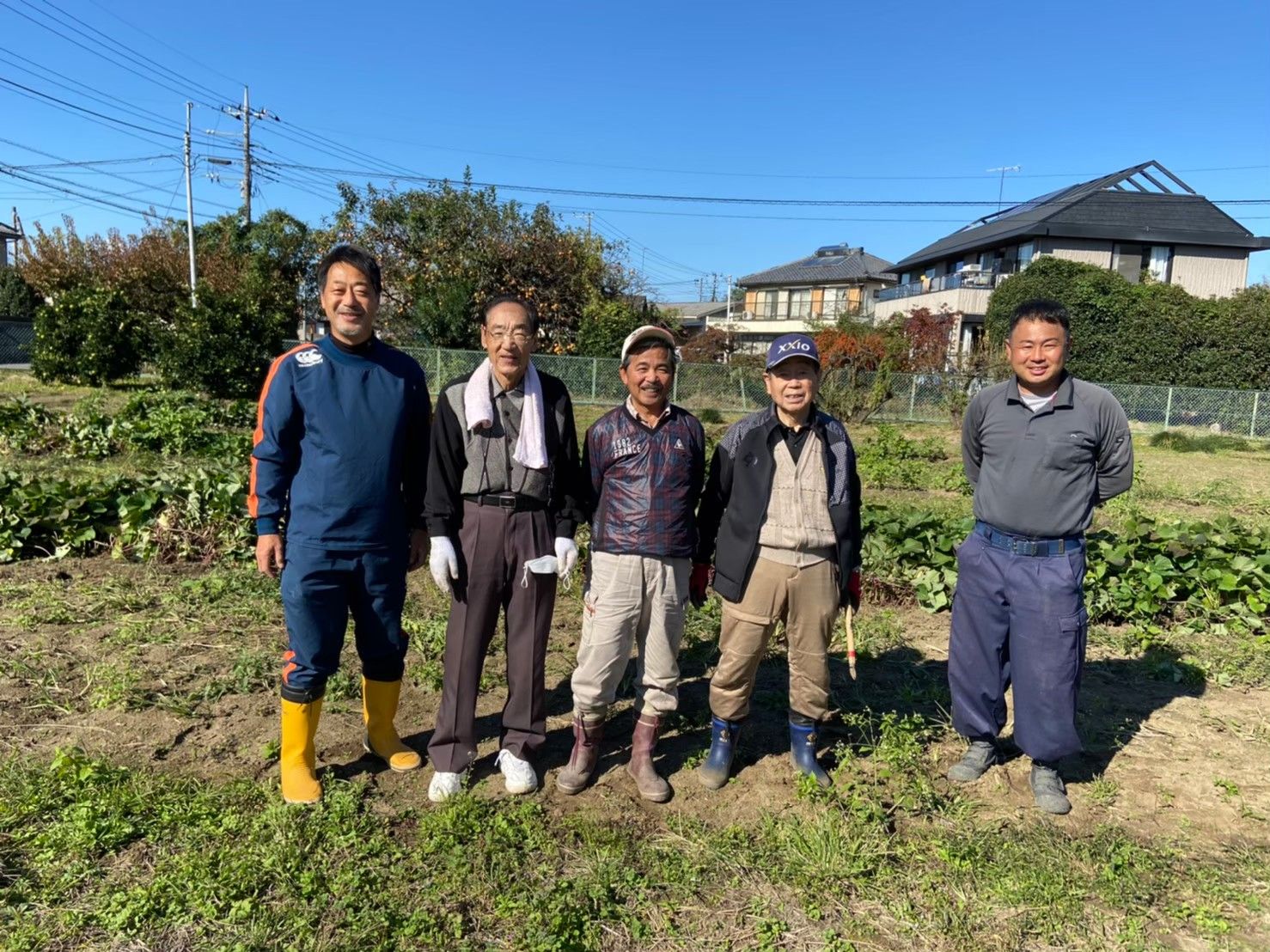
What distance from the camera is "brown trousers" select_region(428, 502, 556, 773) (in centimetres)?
286

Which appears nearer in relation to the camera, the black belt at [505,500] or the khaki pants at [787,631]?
the black belt at [505,500]

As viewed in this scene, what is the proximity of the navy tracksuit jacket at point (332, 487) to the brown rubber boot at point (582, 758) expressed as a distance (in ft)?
2.73

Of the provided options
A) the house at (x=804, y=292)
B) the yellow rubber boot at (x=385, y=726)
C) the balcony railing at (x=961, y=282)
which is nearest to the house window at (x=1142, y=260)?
the balcony railing at (x=961, y=282)

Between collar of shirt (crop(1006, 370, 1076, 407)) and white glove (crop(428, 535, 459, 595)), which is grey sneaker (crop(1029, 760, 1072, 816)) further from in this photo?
white glove (crop(428, 535, 459, 595))

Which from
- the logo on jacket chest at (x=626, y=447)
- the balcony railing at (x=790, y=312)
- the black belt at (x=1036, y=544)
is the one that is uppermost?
the balcony railing at (x=790, y=312)

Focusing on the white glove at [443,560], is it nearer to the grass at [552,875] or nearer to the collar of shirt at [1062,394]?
the grass at [552,875]

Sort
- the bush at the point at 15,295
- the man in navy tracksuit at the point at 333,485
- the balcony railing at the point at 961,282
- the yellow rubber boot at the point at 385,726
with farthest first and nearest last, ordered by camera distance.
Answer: the bush at the point at 15,295 < the balcony railing at the point at 961,282 < the yellow rubber boot at the point at 385,726 < the man in navy tracksuit at the point at 333,485

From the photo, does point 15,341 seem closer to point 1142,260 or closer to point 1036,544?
point 1036,544

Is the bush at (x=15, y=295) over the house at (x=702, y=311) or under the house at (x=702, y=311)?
under

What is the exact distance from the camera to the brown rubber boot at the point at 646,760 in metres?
3.00

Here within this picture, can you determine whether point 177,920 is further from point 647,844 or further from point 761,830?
point 761,830

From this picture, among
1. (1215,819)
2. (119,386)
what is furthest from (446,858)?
(119,386)

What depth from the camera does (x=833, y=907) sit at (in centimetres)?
242

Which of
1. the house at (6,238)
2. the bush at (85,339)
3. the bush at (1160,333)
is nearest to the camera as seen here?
the bush at (85,339)
